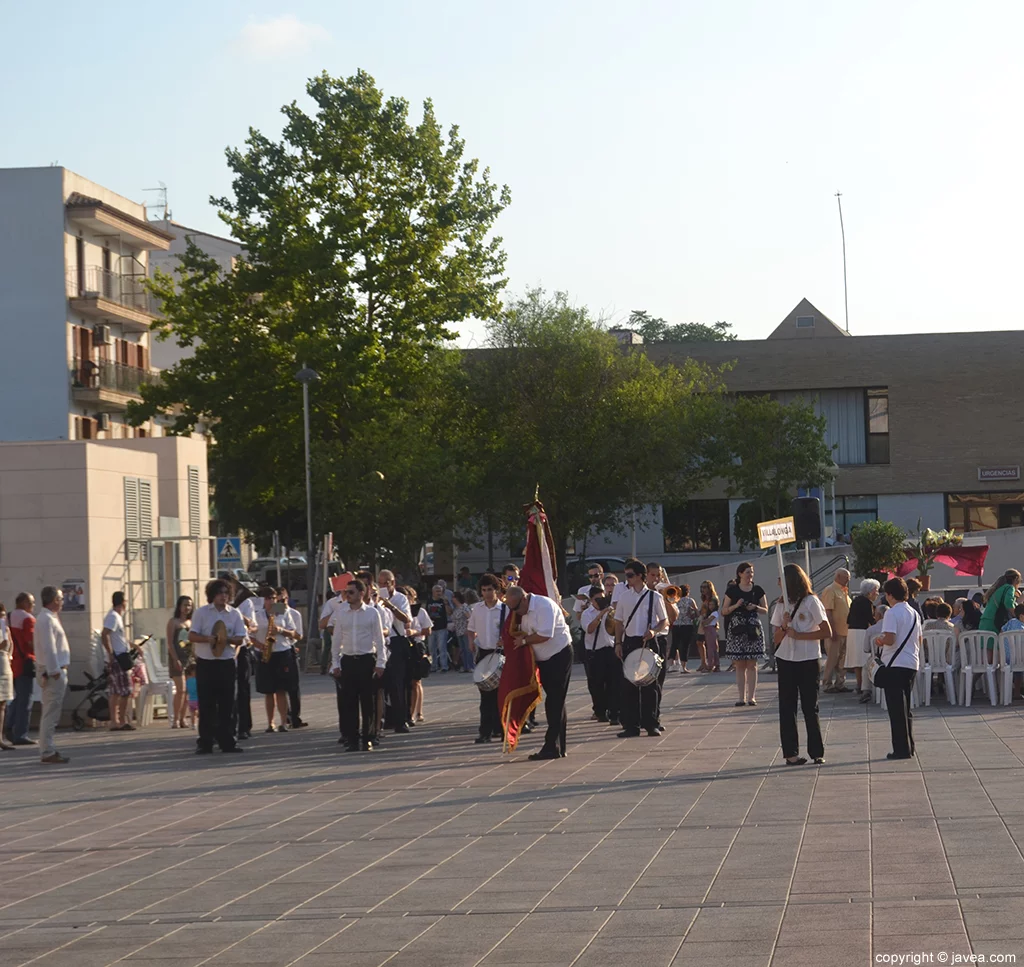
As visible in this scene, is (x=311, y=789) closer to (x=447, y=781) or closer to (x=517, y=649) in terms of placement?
(x=447, y=781)

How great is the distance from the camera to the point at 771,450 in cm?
5797

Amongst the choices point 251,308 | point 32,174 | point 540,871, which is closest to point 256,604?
point 540,871

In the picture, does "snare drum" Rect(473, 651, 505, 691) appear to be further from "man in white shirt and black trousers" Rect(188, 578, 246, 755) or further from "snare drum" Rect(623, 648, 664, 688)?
"man in white shirt and black trousers" Rect(188, 578, 246, 755)

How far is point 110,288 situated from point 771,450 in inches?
896

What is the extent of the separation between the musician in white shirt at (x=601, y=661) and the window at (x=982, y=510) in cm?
4769

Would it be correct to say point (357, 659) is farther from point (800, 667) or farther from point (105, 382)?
point (105, 382)

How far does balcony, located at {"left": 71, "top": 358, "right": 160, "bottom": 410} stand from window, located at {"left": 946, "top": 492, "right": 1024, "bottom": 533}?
30739 millimetres

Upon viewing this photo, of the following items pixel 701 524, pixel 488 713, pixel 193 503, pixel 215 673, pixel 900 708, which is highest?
pixel 701 524

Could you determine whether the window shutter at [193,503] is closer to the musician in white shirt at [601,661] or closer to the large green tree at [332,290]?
the musician in white shirt at [601,661]

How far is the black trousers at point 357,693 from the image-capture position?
55.6 ft

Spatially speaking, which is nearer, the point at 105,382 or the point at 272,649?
the point at 272,649

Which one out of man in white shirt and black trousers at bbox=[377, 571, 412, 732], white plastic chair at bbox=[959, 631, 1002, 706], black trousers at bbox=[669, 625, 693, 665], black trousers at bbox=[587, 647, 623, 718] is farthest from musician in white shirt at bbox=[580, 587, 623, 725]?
black trousers at bbox=[669, 625, 693, 665]

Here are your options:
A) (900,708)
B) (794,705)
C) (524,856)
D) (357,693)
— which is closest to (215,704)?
(357,693)

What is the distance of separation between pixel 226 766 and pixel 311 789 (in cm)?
247
